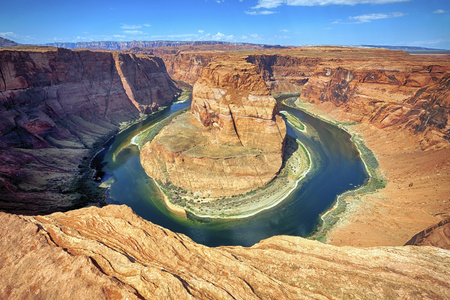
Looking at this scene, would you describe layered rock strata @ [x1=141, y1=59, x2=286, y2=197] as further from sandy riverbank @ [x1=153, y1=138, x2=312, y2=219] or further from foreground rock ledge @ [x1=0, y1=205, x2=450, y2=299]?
foreground rock ledge @ [x1=0, y1=205, x2=450, y2=299]

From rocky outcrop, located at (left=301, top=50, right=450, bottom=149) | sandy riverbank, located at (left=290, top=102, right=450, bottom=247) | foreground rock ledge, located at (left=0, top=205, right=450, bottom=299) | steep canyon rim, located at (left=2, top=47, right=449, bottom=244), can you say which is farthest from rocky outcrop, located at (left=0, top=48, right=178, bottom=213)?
rocky outcrop, located at (left=301, top=50, right=450, bottom=149)

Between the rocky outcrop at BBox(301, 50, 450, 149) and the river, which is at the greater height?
the rocky outcrop at BBox(301, 50, 450, 149)

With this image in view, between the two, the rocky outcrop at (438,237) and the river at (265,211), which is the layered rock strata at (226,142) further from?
the rocky outcrop at (438,237)

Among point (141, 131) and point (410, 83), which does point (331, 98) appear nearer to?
point (410, 83)

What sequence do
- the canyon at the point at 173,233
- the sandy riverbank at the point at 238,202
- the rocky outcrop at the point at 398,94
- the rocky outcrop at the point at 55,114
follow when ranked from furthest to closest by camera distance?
the rocky outcrop at the point at 398,94
the sandy riverbank at the point at 238,202
the rocky outcrop at the point at 55,114
the canyon at the point at 173,233

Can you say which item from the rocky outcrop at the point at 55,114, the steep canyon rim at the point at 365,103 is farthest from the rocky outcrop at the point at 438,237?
the rocky outcrop at the point at 55,114
